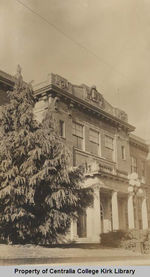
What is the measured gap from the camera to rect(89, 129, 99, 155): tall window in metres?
25.1

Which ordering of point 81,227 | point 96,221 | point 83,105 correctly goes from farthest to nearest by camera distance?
point 83,105
point 81,227
point 96,221

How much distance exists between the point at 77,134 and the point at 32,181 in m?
10.2

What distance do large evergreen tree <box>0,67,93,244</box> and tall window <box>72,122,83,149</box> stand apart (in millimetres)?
7748

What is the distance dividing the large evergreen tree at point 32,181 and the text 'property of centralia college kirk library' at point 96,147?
186 inches

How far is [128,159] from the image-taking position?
2889 centimetres

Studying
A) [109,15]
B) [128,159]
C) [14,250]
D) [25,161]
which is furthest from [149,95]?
[128,159]

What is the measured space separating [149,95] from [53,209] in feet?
18.7

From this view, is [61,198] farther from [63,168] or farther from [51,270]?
[51,270]

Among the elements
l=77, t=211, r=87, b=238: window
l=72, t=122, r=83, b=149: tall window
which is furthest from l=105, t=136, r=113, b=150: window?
l=77, t=211, r=87, b=238: window

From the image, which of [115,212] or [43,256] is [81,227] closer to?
[115,212]

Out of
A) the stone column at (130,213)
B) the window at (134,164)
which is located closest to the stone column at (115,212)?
the stone column at (130,213)

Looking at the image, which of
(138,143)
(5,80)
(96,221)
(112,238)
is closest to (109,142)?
(138,143)

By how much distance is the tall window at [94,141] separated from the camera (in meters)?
25.1

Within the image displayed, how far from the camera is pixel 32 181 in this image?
1426cm
